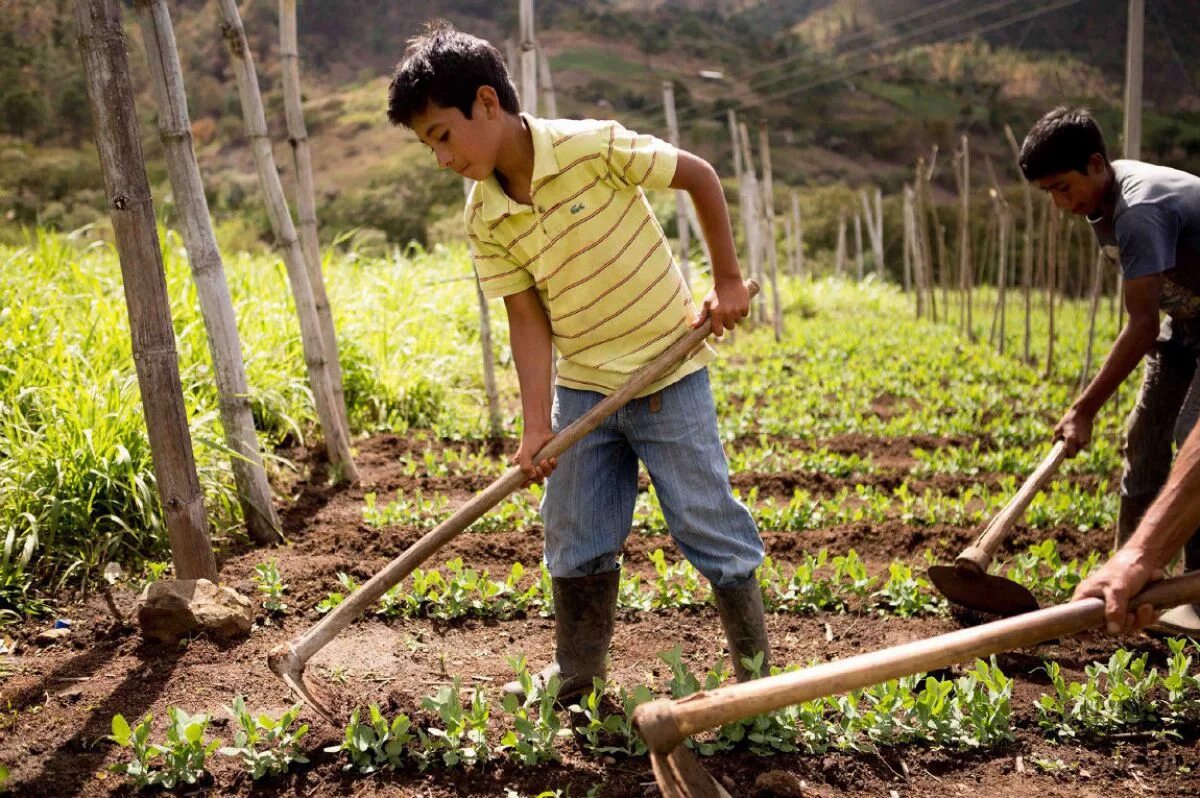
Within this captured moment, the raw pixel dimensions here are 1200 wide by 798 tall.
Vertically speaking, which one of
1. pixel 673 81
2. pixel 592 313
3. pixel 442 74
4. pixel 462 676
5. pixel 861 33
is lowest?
pixel 462 676

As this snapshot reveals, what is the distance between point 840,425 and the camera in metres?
6.39

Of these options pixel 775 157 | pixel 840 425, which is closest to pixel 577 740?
pixel 840 425

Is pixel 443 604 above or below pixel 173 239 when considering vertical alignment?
below

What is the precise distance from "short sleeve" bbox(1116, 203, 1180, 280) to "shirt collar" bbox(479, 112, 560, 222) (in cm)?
184

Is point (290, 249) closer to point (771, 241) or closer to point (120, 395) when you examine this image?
point (120, 395)

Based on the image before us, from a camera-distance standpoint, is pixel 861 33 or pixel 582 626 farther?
pixel 861 33

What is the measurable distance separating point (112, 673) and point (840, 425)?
15.4ft

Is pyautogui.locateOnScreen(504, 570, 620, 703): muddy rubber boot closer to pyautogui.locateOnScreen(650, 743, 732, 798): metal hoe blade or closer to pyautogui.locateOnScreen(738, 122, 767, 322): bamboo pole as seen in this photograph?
pyautogui.locateOnScreen(650, 743, 732, 798): metal hoe blade

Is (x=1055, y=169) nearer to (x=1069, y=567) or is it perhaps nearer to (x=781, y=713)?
(x=1069, y=567)

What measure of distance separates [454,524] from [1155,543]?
1.59 meters

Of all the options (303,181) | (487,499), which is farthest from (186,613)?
(303,181)

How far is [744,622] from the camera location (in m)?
2.55

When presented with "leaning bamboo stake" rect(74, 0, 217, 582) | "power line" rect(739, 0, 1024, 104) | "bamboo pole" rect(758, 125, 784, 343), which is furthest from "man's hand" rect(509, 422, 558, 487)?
"power line" rect(739, 0, 1024, 104)

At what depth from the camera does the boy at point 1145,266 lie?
2.96 meters
